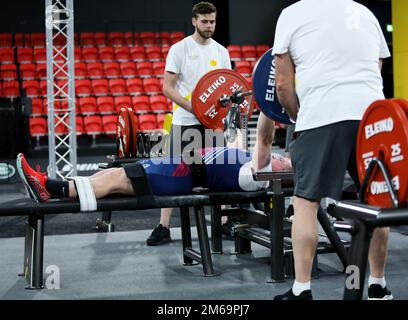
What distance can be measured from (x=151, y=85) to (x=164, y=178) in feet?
27.7

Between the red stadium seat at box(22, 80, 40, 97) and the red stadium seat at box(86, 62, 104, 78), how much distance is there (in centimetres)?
105

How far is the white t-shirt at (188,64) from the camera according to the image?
13.1 ft

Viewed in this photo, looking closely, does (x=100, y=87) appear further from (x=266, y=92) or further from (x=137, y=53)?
(x=266, y=92)

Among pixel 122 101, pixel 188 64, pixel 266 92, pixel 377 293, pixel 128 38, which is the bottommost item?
pixel 377 293

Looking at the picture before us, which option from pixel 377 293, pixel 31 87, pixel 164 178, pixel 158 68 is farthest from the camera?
pixel 158 68

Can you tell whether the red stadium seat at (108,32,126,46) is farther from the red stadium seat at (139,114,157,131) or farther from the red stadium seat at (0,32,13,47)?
the red stadium seat at (139,114,157,131)

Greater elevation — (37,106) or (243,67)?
(243,67)

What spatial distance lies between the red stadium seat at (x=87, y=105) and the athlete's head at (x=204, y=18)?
6.85m

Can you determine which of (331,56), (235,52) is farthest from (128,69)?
(331,56)

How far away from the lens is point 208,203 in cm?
304

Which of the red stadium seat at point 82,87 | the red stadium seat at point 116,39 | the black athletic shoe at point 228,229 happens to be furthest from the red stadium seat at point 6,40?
the black athletic shoe at point 228,229

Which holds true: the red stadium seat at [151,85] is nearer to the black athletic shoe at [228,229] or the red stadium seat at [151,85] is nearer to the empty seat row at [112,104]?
the empty seat row at [112,104]

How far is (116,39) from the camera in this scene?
12.6m

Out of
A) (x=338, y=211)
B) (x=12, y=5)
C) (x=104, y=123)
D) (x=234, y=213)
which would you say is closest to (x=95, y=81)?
(x=104, y=123)
